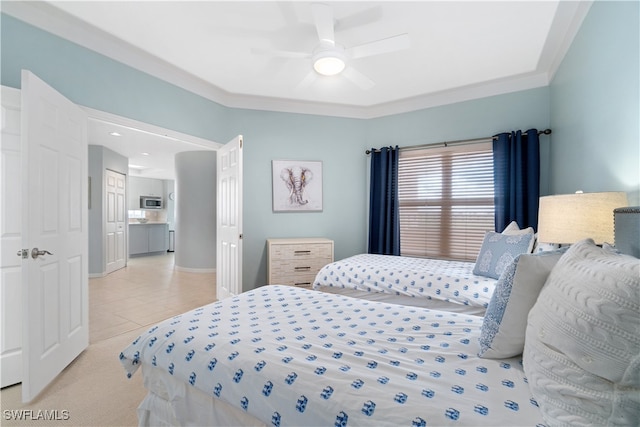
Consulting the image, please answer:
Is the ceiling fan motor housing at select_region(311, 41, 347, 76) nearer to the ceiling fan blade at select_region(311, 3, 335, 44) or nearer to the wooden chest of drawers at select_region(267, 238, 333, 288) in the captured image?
the ceiling fan blade at select_region(311, 3, 335, 44)

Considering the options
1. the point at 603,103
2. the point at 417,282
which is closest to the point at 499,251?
the point at 417,282

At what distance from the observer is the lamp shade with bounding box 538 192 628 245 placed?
1.43 m

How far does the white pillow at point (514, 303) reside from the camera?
99cm

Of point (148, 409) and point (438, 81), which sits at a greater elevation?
point (438, 81)

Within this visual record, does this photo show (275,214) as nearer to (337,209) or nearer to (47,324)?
(337,209)

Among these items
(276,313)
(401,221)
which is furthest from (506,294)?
(401,221)

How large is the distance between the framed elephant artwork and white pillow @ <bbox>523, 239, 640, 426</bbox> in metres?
3.29

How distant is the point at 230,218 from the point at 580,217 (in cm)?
310

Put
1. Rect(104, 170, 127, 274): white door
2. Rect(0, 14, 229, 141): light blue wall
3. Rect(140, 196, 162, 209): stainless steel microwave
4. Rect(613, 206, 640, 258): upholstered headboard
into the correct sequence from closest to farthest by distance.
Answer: Rect(613, 206, 640, 258): upholstered headboard → Rect(0, 14, 229, 141): light blue wall → Rect(104, 170, 127, 274): white door → Rect(140, 196, 162, 209): stainless steel microwave

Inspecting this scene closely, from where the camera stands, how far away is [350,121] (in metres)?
4.12

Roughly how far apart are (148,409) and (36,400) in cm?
109

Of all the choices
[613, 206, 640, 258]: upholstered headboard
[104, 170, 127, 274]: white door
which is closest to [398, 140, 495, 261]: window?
[613, 206, 640, 258]: upholstered headboard

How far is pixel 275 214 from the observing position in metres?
3.92

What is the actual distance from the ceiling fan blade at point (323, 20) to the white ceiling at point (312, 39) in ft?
0.55
